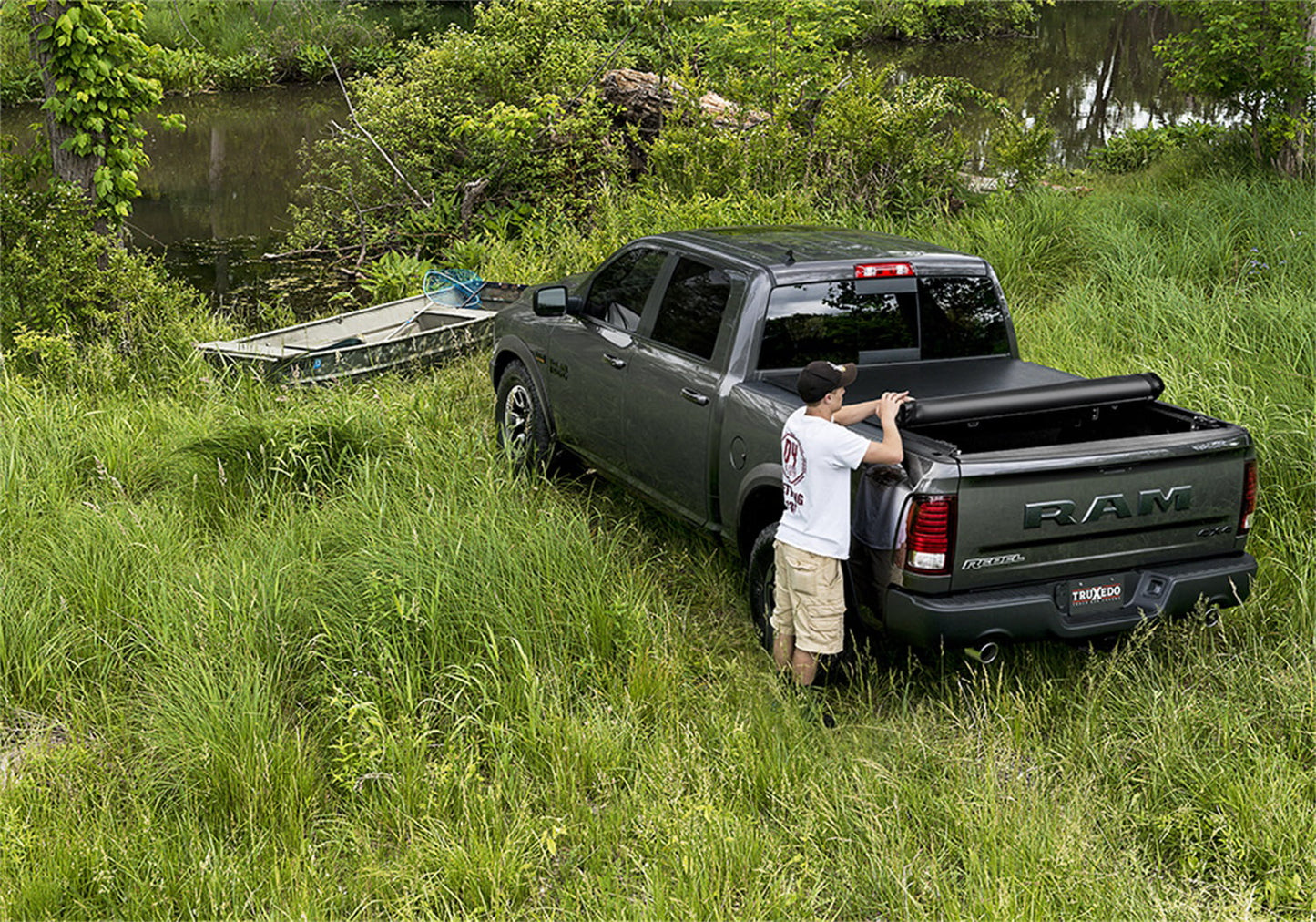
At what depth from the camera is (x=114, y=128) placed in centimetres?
1124

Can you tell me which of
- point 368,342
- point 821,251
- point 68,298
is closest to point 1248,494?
point 821,251

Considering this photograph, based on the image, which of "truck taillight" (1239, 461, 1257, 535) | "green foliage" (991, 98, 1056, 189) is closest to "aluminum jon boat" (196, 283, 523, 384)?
"green foliage" (991, 98, 1056, 189)

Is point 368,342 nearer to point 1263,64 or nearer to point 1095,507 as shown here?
point 1095,507

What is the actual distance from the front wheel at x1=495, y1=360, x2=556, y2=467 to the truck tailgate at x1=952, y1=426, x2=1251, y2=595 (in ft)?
10.9

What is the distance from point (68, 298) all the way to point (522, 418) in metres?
4.60

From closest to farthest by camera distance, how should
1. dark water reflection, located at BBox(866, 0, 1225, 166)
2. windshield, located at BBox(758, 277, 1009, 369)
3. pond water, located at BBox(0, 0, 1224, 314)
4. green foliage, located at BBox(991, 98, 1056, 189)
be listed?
windshield, located at BBox(758, 277, 1009, 369) → green foliage, located at BBox(991, 98, 1056, 189) → pond water, located at BBox(0, 0, 1224, 314) → dark water reflection, located at BBox(866, 0, 1225, 166)

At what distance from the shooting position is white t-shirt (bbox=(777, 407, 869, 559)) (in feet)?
16.1

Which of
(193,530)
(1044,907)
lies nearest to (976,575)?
(1044,907)

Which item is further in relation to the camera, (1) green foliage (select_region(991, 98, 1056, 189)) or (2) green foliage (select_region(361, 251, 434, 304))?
(2) green foliage (select_region(361, 251, 434, 304))

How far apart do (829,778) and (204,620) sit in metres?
2.75

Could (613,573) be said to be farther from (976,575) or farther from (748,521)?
(976,575)

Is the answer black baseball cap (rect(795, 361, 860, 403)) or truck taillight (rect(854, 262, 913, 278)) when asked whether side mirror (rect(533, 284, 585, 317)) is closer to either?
truck taillight (rect(854, 262, 913, 278))

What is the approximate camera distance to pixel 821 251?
644cm

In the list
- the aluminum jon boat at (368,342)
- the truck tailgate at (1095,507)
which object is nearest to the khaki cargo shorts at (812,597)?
the truck tailgate at (1095,507)
